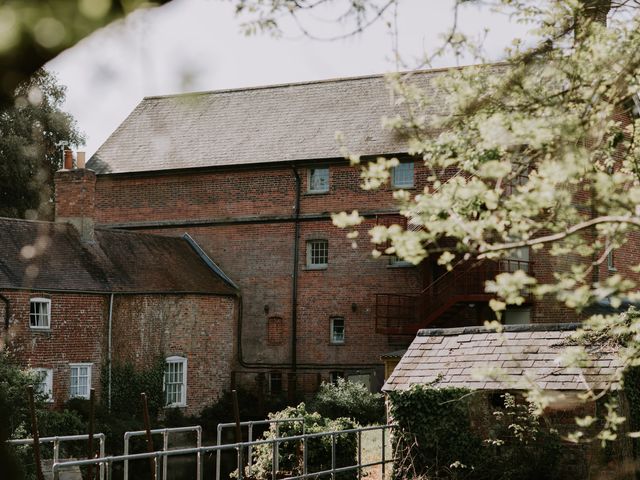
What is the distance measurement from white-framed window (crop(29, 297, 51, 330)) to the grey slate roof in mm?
7495

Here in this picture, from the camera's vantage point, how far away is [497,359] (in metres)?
17.4

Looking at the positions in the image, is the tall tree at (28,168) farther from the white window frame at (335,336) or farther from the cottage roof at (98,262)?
the white window frame at (335,336)

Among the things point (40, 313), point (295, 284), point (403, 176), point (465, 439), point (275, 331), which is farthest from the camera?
point (275, 331)

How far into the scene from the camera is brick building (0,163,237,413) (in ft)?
84.0

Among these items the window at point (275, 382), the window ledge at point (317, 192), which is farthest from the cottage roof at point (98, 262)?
the window ledge at point (317, 192)

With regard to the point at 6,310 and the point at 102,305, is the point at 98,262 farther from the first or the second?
the point at 6,310

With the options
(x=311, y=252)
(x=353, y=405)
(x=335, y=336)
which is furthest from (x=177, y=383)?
(x=311, y=252)

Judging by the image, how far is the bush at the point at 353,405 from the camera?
25906 millimetres

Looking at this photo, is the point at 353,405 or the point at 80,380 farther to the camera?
the point at 80,380

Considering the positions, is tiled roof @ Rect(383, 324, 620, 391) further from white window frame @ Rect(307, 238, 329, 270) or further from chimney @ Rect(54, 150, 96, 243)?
chimney @ Rect(54, 150, 96, 243)

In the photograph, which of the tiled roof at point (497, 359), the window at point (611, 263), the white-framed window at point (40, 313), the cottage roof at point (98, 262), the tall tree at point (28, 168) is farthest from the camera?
the tall tree at point (28, 168)

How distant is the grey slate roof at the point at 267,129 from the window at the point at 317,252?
9.18ft

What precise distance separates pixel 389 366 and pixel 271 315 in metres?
5.17

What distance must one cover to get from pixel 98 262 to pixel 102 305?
1706 millimetres
